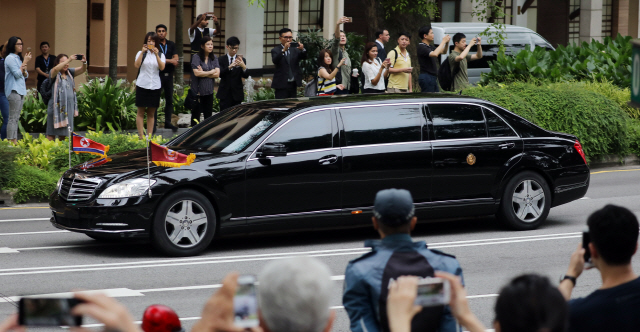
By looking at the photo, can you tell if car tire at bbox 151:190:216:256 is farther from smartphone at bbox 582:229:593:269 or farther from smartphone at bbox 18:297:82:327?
smartphone at bbox 18:297:82:327

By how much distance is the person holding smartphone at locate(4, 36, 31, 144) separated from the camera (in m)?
15.5

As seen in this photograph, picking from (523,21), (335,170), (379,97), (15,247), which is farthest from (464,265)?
(523,21)

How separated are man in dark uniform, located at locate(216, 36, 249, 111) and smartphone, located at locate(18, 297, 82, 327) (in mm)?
14075

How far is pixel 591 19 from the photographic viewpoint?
37.8m

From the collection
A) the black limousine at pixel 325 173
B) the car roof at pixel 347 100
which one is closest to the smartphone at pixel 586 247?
the black limousine at pixel 325 173

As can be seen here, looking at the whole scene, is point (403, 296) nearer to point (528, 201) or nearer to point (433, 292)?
point (433, 292)

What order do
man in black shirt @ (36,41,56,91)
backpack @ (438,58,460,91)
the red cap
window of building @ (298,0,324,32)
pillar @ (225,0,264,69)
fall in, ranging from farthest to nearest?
window of building @ (298,0,324,32) < pillar @ (225,0,264,69) < man in black shirt @ (36,41,56,91) < backpack @ (438,58,460,91) < the red cap

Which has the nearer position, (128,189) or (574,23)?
(128,189)

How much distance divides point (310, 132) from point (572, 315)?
652cm

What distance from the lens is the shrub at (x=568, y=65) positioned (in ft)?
63.2

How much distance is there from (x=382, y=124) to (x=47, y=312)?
7.89 meters

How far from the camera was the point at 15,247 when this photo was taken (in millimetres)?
10156

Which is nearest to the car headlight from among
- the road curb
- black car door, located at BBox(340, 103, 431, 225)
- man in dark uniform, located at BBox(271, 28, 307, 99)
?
black car door, located at BBox(340, 103, 431, 225)

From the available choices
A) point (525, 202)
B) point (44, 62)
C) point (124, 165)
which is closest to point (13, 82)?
point (44, 62)
